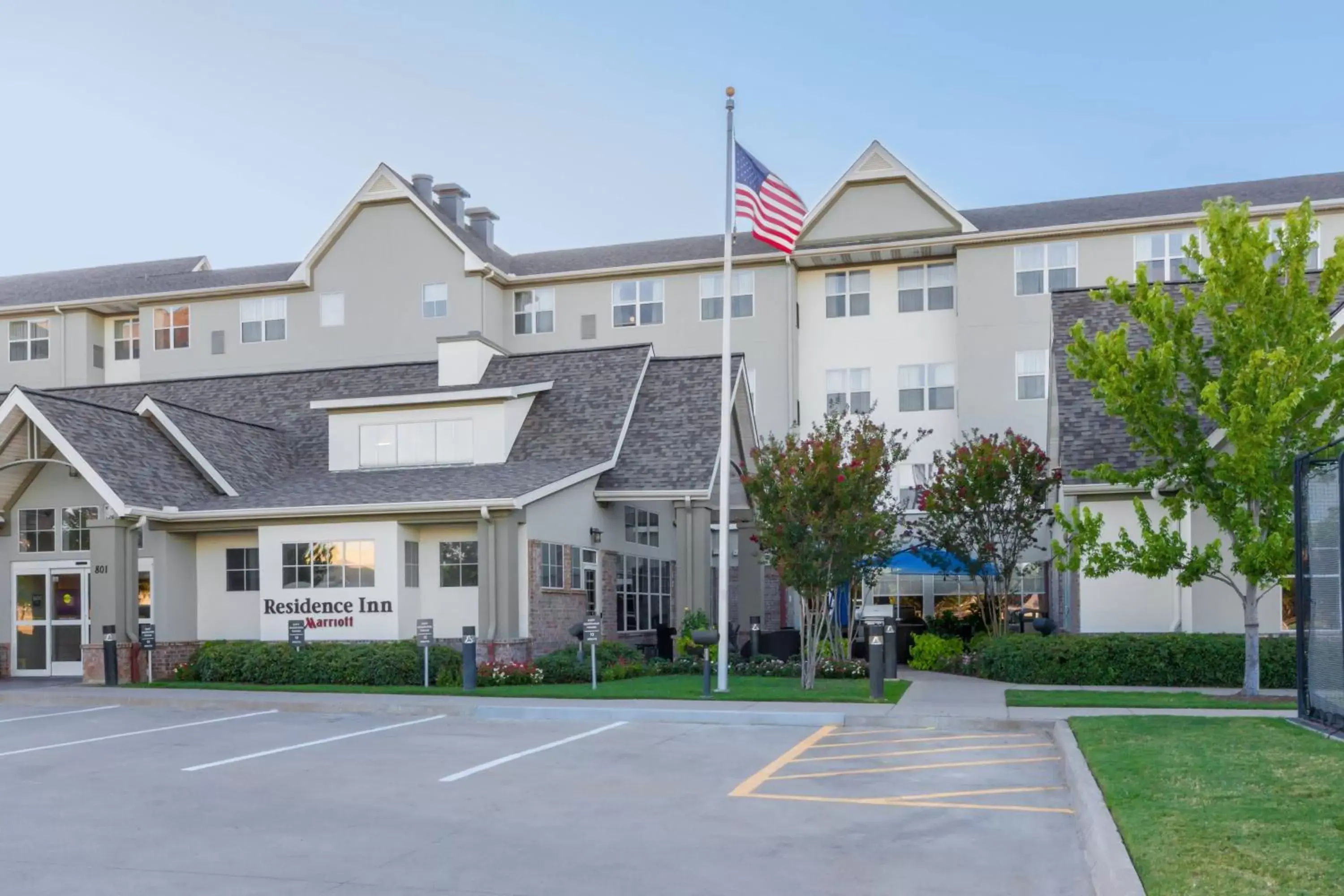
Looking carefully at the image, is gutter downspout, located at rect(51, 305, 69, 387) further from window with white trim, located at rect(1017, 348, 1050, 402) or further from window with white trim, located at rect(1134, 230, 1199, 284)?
window with white trim, located at rect(1134, 230, 1199, 284)

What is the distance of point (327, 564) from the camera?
23.6 m

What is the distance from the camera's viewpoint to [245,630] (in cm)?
2470

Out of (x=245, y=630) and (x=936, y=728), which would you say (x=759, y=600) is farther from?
(x=936, y=728)

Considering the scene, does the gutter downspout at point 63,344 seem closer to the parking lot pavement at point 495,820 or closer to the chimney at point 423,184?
the chimney at point 423,184

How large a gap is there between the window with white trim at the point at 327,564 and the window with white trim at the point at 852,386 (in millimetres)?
16982

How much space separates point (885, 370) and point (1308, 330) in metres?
19.8

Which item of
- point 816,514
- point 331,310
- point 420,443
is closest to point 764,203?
point 816,514

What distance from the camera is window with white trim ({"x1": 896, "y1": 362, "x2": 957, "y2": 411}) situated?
3622cm

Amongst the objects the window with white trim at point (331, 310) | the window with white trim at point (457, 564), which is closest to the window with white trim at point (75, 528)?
the window with white trim at point (457, 564)

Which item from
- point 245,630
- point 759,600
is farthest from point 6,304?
point 759,600

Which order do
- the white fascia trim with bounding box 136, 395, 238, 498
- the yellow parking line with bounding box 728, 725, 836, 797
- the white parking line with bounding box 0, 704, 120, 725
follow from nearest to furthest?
the yellow parking line with bounding box 728, 725, 836, 797 → the white parking line with bounding box 0, 704, 120, 725 → the white fascia trim with bounding box 136, 395, 238, 498

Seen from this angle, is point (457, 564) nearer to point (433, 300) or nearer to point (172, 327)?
point (433, 300)

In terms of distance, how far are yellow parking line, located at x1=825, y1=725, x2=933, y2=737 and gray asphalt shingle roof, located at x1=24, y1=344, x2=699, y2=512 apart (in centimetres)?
881

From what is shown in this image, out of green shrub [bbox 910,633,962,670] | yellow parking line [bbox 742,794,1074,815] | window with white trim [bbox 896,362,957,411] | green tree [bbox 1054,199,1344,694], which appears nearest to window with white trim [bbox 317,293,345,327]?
window with white trim [bbox 896,362,957,411]
